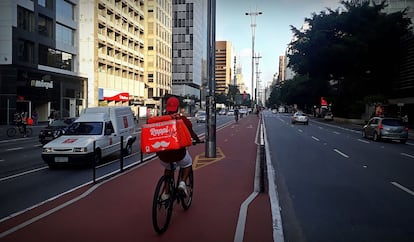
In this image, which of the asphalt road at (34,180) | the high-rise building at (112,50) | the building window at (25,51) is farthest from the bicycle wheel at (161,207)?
the high-rise building at (112,50)

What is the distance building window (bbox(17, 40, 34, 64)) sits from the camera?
3508 cm

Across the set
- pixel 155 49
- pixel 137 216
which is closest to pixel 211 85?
pixel 137 216

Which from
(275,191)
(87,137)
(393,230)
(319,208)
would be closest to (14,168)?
(87,137)

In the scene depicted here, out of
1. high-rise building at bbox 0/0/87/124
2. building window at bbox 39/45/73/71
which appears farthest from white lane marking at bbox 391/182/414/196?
building window at bbox 39/45/73/71

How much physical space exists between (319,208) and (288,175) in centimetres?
344

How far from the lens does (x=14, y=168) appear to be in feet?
37.4

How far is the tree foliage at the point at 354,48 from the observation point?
48.4 meters

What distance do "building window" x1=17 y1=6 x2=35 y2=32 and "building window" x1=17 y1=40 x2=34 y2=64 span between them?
1.39 m

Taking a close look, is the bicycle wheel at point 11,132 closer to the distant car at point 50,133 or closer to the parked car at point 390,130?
the distant car at point 50,133

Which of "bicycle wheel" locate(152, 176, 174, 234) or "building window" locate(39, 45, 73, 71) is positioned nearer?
"bicycle wheel" locate(152, 176, 174, 234)

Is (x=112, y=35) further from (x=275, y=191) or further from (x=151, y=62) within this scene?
(x=275, y=191)

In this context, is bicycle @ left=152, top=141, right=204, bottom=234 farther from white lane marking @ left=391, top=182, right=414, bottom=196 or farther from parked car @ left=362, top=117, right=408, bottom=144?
parked car @ left=362, top=117, right=408, bottom=144

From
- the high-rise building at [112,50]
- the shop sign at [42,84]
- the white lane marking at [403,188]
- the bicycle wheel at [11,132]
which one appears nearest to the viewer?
the white lane marking at [403,188]

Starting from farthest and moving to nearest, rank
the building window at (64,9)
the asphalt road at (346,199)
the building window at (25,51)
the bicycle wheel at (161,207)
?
1. the building window at (64,9)
2. the building window at (25,51)
3. the asphalt road at (346,199)
4. the bicycle wheel at (161,207)
